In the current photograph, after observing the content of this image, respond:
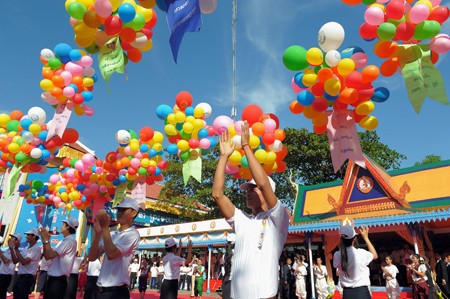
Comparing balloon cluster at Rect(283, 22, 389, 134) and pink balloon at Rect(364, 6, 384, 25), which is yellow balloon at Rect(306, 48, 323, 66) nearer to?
balloon cluster at Rect(283, 22, 389, 134)

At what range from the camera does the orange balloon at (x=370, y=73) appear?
4730mm

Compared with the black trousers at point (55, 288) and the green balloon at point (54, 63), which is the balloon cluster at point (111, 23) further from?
the black trousers at point (55, 288)

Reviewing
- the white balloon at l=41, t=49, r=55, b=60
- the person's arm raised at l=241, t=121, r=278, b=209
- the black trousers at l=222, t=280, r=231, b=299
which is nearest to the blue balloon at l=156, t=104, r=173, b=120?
the white balloon at l=41, t=49, r=55, b=60

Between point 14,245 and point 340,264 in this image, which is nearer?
point 340,264

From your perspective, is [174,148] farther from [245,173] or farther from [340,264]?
[340,264]

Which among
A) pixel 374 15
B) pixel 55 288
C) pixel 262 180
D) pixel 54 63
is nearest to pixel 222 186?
pixel 262 180

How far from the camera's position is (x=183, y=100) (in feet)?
24.2

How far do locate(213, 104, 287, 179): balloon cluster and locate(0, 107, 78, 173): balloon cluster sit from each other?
13.5 feet

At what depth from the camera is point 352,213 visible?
13266 millimetres

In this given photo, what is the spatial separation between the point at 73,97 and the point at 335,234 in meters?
11.0

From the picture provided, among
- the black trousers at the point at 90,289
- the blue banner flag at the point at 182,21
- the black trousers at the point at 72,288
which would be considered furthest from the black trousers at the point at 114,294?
the black trousers at the point at 72,288

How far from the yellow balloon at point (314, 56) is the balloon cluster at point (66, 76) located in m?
4.18

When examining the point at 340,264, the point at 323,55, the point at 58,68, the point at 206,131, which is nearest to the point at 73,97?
the point at 58,68

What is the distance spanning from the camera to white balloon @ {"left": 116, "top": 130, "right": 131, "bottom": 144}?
8156 mm
